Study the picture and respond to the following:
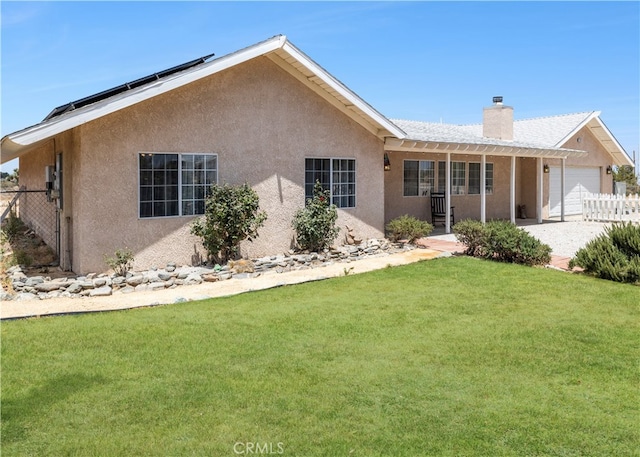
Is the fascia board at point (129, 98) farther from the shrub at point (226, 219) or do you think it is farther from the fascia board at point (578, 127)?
the fascia board at point (578, 127)

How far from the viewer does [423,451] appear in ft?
12.7

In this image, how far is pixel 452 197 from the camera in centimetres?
1977

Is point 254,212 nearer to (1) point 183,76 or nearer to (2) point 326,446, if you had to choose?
(1) point 183,76

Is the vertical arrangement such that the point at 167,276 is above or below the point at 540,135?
below

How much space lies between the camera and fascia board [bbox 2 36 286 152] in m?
9.35

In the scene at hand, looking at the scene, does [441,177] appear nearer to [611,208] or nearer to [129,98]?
[611,208]

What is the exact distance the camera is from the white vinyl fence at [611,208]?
21.0m

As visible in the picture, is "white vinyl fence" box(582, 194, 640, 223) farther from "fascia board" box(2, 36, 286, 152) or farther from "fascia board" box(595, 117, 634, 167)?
"fascia board" box(2, 36, 286, 152)

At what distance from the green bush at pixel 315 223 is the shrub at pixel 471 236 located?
10.9 ft

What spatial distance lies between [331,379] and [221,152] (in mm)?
8116

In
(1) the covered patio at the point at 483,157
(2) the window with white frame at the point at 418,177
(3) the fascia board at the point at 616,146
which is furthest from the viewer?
(3) the fascia board at the point at 616,146

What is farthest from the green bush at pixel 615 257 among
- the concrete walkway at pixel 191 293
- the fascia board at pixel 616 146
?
the fascia board at pixel 616 146

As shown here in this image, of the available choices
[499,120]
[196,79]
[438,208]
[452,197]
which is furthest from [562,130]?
[196,79]

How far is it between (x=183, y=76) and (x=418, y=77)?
1861 cm
